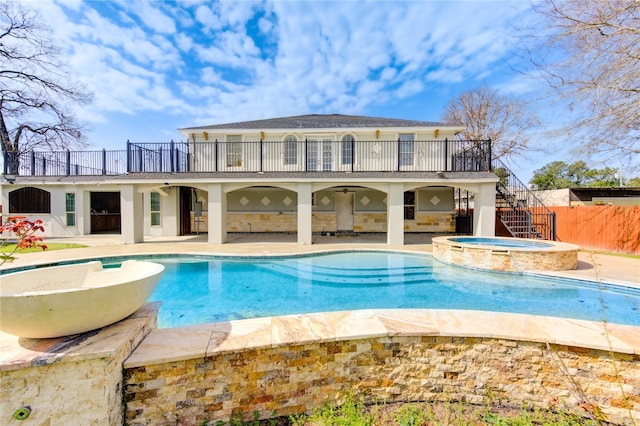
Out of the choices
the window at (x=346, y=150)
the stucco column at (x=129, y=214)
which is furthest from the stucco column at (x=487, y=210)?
the stucco column at (x=129, y=214)

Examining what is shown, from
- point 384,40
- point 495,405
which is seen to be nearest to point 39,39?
point 384,40

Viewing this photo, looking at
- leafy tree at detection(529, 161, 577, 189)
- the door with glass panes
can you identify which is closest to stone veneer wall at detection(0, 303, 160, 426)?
the door with glass panes

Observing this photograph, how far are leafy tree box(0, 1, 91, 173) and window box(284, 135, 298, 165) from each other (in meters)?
16.9

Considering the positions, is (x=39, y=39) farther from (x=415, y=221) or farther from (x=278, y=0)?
(x=415, y=221)

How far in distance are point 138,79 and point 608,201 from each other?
3281cm

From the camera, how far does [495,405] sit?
2717 mm

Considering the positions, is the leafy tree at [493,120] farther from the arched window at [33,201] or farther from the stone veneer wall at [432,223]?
the arched window at [33,201]

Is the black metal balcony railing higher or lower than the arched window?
higher

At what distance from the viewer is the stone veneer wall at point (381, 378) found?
7.64ft

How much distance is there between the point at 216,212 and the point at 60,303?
1033cm

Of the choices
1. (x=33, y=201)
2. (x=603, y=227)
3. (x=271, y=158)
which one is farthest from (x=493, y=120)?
(x=33, y=201)

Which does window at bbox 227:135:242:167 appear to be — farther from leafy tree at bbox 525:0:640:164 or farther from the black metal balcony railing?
leafy tree at bbox 525:0:640:164

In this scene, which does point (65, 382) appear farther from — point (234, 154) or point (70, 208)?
point (70, 208)

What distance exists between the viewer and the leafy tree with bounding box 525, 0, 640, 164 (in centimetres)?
880
